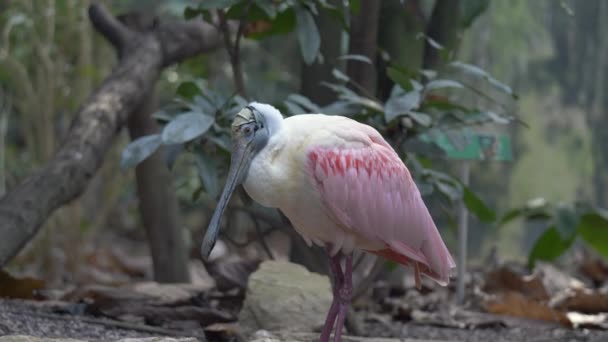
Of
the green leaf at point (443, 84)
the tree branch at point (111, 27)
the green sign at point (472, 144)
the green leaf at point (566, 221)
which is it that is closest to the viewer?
the green leaf at point (443, 84)

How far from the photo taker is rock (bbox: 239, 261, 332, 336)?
3432mm

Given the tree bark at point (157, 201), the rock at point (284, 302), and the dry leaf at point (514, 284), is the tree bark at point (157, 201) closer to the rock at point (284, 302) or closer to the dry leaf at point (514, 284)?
the rock at point (284, 302)

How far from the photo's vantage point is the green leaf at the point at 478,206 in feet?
12.9

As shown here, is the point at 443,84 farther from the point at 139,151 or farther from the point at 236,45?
the point at 139,151

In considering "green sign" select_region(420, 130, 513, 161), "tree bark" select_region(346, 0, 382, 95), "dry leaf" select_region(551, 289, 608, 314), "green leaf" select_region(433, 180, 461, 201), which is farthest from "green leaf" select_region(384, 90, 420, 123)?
"dry leaf" select_region(551, 289, 608, 314)

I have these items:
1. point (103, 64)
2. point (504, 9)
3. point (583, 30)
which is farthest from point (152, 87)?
point (583, 30)

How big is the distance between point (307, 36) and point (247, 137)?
96cm

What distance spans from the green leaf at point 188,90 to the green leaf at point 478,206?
125 centimetres

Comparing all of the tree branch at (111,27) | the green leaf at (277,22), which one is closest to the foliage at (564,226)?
the green leaf at (277,22)

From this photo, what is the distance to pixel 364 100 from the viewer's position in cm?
347

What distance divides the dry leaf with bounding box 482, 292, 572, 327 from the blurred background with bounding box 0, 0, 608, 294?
44 centimetres

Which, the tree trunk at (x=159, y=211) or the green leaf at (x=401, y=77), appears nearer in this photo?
the green leaf at (x=401, y=77)

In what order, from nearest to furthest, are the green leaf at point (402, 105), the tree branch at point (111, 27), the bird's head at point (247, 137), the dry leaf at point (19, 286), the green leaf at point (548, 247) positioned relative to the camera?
the bird's head at point (247, 137) < the green leaf at point (402, 105) < the dry leaf at point (19, 286) < the tree branch at point (111, 27) < the green leaf at point (548, 247)

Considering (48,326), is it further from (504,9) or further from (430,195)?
(504,9)
